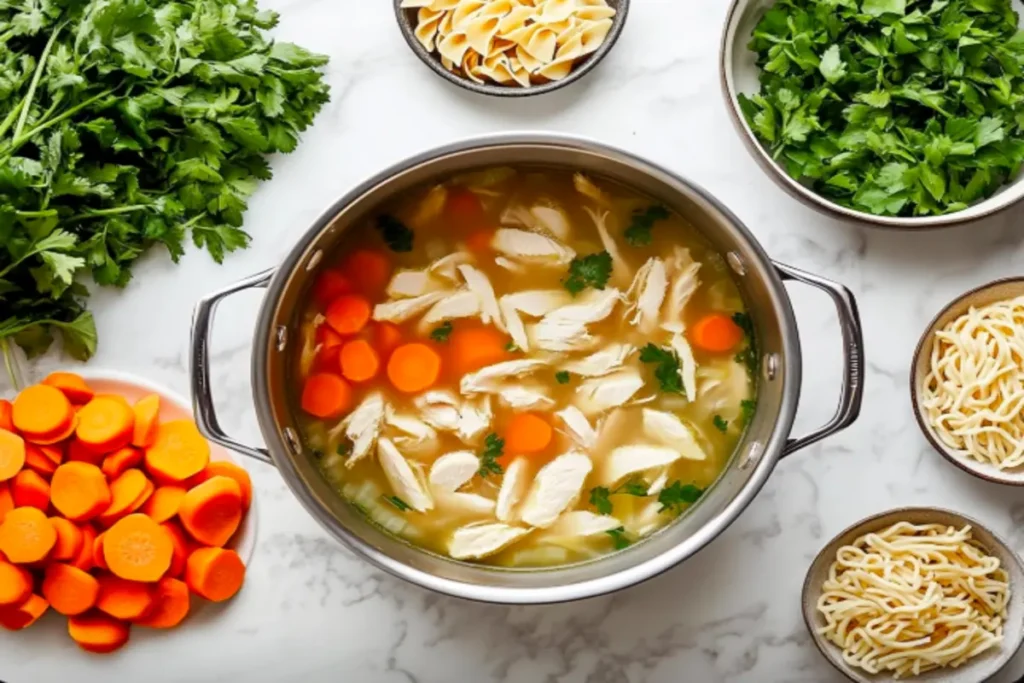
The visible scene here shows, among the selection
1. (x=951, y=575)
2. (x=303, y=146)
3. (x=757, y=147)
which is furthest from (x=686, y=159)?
(x=951, y=575)

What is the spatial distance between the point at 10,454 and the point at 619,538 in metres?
1.27

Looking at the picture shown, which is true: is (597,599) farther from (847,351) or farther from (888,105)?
(888,105)

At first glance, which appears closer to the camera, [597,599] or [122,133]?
[122,133]

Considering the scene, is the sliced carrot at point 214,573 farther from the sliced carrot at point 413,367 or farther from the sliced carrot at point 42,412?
the sliced carrot at point 413,367

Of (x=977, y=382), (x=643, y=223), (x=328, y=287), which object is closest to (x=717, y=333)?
(x=643, y=223)

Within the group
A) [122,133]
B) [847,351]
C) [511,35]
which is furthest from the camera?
[511,35]

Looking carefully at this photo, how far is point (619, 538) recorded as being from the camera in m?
2.23

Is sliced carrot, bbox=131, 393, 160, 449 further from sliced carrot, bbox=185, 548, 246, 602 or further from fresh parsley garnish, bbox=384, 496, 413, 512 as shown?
fresh parsley garnish, bbox=384, 496, 413, 512

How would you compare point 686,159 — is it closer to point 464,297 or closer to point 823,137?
point 823,137

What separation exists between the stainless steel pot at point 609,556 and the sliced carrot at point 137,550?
39 cm

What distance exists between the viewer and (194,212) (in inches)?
91.2

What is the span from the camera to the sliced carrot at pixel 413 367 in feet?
7.37

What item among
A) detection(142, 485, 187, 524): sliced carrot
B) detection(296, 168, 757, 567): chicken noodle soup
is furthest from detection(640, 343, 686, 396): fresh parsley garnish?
detection(142, 485, 187, 524): sliced carrot

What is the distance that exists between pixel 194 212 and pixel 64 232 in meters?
0.27
